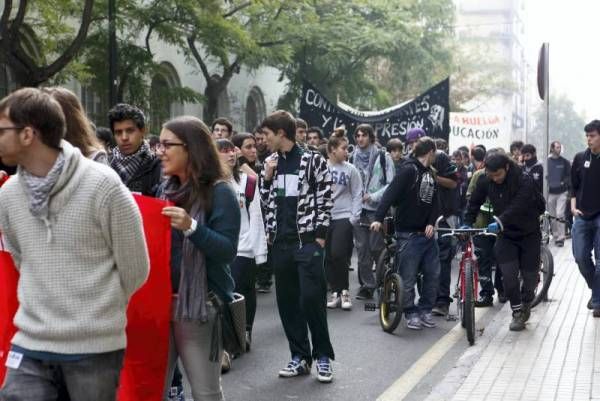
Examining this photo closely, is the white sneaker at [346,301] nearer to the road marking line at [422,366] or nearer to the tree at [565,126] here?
the road marking line at [422,366]

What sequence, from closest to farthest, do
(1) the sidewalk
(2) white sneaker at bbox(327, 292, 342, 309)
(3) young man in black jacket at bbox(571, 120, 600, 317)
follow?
(1) the sidewalk
(3) young man in black jacket at bbox(571, 120, 600, 317)
(2) white sneaker at bbox(327, 292, 342, 309)

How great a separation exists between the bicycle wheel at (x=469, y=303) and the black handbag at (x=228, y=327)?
14.7 feet

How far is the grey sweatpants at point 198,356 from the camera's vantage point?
486 cm

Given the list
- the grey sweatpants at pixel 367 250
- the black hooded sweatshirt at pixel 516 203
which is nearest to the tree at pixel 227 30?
the grey sweatpants at pixel 367 250

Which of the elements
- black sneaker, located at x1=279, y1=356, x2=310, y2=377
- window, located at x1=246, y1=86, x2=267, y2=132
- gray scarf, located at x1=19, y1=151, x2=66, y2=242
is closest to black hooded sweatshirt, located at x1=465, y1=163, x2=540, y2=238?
black sneaker, located at x1=279, y1=356, x2=310, y2=377

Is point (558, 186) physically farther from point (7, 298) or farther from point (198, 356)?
point (7, 298)

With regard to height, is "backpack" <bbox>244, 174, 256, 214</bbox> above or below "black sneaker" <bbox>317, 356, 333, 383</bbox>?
above

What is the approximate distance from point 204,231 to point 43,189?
1214mm

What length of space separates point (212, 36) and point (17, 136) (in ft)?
52.9

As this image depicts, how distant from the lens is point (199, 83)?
28.2m

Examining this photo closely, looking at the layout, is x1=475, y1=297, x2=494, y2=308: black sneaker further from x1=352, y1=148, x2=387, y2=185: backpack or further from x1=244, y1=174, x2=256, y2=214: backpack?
x1=244, y1=174, x2=256, y2=214: backpack

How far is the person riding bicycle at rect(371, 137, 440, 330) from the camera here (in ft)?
33.4

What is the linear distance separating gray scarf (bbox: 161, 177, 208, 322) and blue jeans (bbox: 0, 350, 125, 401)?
36.8 inches

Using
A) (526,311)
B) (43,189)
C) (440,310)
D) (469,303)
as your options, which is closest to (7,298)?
(43,189)
